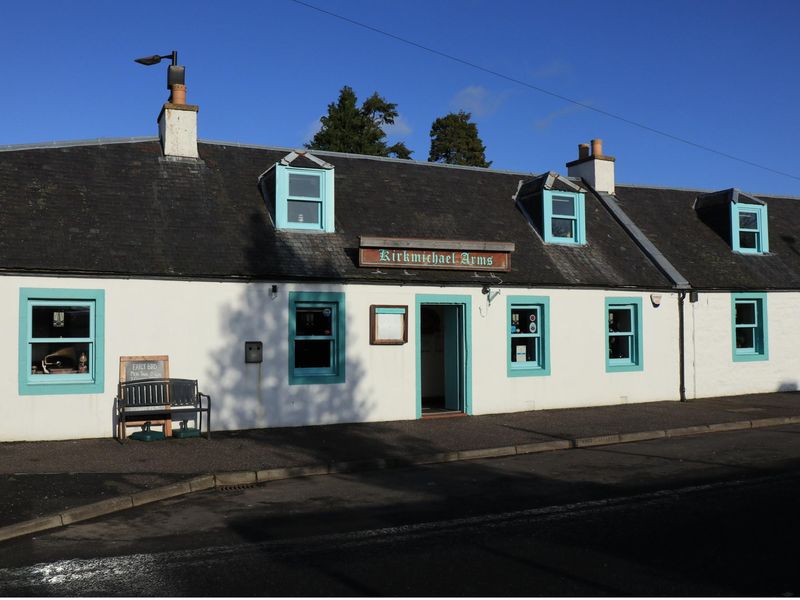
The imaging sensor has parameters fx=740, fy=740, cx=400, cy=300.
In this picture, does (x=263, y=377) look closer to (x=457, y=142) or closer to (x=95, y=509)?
(x=95, y=509)

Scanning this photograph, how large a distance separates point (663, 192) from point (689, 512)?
16359mm

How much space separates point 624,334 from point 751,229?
248 inches

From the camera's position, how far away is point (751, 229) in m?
20.8

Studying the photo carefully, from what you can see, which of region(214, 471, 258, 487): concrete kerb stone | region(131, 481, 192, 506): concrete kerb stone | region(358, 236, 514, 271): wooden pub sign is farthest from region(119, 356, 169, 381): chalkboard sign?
region(358, 236, 514, 271): wooden pub sign

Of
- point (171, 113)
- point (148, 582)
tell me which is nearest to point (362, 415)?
point (171, 113)

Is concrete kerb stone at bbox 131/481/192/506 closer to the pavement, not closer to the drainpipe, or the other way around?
the pavement

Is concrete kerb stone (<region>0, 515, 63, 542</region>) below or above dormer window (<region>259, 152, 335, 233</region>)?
below

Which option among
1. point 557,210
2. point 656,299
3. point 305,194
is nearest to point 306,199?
point 305,194

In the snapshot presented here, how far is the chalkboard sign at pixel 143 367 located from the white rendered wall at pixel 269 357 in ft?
0.44

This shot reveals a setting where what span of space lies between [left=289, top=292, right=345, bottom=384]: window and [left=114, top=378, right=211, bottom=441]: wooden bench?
2.02 meters

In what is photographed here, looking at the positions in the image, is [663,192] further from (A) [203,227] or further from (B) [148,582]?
(B) [148,582]

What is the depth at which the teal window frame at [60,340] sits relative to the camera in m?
12.2

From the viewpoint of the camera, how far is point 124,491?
29.5 ft

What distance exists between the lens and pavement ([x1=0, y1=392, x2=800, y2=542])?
346 inches
